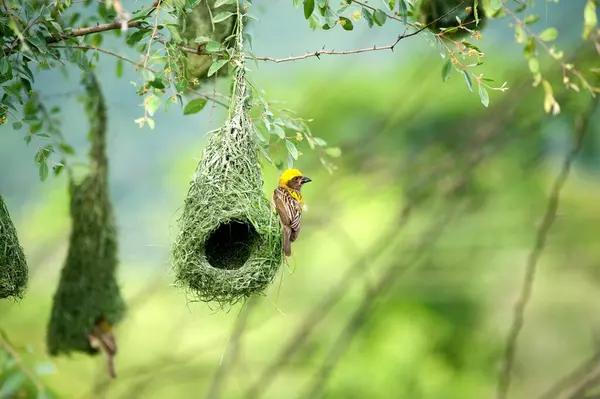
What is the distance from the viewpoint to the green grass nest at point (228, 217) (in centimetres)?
210

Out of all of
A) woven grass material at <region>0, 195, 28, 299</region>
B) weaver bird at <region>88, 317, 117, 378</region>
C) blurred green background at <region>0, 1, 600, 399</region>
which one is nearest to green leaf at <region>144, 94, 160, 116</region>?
woven grass material at <region>0, 195, 28, 299</region>

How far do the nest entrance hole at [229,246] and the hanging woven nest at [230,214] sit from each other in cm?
8

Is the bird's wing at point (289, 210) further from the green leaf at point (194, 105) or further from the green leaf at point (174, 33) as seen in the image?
the green leaf at point (174, 33)

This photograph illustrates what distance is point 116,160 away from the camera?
4.91 m

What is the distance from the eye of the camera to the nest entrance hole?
230cm

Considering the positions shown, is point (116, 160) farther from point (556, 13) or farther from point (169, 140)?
point (556, 13)

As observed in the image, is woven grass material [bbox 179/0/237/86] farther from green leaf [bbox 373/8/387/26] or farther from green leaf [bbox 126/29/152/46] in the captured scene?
green leaf [bbox 373/8/387/26]

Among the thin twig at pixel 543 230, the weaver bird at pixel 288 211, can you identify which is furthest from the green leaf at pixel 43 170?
the thin twig at pixel 543 230

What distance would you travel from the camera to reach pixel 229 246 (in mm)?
2373

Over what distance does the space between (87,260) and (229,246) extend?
83 cm

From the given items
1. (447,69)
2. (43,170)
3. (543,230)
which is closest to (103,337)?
(43,170)

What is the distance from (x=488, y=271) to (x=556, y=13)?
1642 mm

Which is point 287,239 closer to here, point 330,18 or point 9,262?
point 330,18

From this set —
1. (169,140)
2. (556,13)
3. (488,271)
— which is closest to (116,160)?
(169,140)
